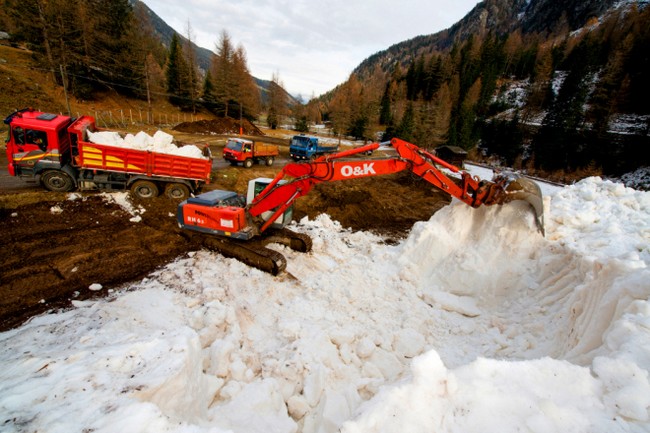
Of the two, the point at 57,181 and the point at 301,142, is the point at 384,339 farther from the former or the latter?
the point at 301,142

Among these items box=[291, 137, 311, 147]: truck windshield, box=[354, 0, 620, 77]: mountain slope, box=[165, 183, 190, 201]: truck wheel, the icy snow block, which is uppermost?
box=[354, 0, 620, 77]: mountain slope

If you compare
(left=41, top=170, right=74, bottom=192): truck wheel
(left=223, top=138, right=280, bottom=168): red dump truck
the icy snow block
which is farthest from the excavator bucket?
(left=223, top=138, right=280, bottom=168): red dump truck

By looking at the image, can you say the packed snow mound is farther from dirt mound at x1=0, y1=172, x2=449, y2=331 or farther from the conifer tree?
the conifer tree

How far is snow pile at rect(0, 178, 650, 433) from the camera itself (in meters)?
2.73

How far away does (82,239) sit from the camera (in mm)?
8266

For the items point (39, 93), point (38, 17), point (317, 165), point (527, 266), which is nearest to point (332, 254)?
point (317, 165)

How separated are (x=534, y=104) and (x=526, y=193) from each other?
61.7 m

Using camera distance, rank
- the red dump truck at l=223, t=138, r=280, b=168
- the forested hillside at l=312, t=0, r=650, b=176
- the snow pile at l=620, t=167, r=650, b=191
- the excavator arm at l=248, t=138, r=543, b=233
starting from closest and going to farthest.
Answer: the excavator arm at l=248, t=138, r=543, b=233 < the red dump truck at l=223, t=138, r=280, b=168 < the snow pile at l=620, t=167, r=650, b=191 < the forested hillside at l=312, t=0, r=650, b=176

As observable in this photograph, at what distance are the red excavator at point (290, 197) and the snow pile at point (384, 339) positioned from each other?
0.43 m

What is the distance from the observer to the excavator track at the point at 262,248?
761 centimetres

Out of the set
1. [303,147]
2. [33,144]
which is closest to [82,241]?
[33,144]

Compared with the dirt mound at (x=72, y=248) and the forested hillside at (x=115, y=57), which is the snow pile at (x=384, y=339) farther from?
the forested hillside at (x=115, y=57)

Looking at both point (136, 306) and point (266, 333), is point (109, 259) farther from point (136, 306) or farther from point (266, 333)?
point (266, 333)

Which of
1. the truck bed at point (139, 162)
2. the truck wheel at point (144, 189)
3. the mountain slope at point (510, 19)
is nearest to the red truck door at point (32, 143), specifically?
the truck bed at point (139, 162)
